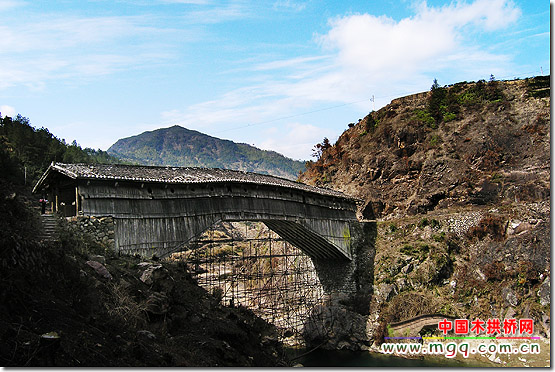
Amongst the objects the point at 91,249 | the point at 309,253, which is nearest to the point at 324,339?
the point at 309,253

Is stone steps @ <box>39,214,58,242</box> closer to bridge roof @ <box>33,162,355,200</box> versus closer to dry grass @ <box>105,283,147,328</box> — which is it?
bridge roof @ <box>33,162,355,200</box>

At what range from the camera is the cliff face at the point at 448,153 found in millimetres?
34750

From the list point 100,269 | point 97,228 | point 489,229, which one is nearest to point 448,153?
point 489,229

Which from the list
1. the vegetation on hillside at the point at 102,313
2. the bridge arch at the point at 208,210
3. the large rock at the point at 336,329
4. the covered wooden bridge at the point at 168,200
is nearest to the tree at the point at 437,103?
the bridge arch at the point at 208,210

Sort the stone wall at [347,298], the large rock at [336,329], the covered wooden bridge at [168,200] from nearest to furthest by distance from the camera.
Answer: the covered wooden bridge at [168,200] → the large rock at [336,329] → the stone wall at [347,298]

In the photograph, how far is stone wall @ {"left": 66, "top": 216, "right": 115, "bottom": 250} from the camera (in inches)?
711

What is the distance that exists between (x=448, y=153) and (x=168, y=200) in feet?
80.0

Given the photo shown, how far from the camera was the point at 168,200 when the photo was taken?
21.6 m

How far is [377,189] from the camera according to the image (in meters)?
39.5

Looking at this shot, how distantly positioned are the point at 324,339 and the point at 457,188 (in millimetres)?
14259

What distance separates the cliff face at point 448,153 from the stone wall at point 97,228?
76.6ft

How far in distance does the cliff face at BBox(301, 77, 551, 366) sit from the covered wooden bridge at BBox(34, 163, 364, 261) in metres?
6.41

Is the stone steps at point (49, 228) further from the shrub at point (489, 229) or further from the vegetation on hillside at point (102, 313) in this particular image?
the shrub at point (489, 229)

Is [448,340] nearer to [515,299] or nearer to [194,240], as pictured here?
[515,299]
